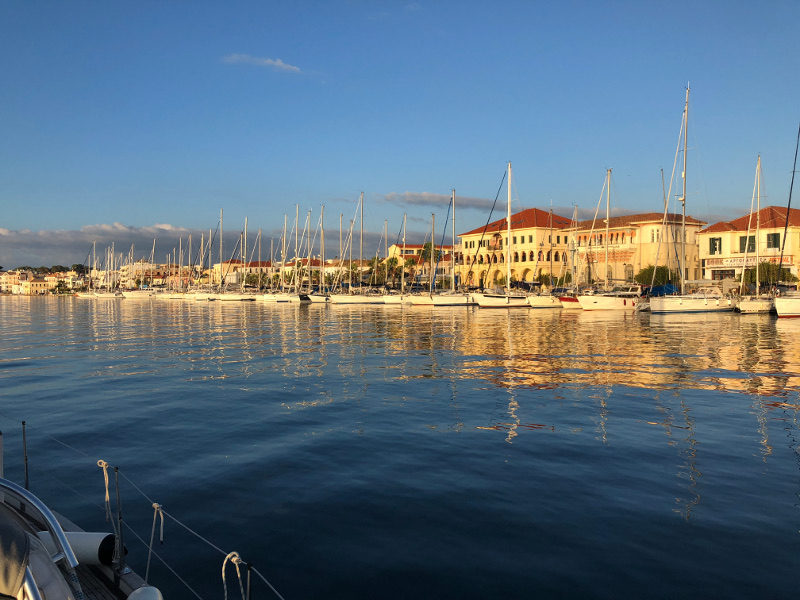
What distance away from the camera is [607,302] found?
65188 millimetres

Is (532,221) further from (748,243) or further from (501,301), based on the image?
(501,301)

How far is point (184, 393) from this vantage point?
18.6 meters

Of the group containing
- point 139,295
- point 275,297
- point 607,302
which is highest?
point 607,302

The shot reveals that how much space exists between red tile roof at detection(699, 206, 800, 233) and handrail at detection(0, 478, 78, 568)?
93564 mm

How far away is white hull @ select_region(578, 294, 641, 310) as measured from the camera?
64.5m

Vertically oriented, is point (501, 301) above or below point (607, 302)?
below

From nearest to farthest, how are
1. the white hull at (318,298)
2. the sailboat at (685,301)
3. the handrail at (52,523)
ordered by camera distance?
the handrail at (52,523)
the sailboat at (685,301)
the white hull at (318,298)

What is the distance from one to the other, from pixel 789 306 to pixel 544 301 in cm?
2628

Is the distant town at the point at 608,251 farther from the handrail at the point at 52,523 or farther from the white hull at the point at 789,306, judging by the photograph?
the handrail at the point at 52,523

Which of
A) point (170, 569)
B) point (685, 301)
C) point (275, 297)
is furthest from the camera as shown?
point (275, 297)

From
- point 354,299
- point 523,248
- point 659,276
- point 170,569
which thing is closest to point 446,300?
point 354,299

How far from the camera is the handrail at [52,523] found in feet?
15.5

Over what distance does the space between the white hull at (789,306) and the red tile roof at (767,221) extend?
36541mm

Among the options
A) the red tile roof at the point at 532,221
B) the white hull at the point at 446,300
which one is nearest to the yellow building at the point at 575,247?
the red tile roof at the point at 532,221
